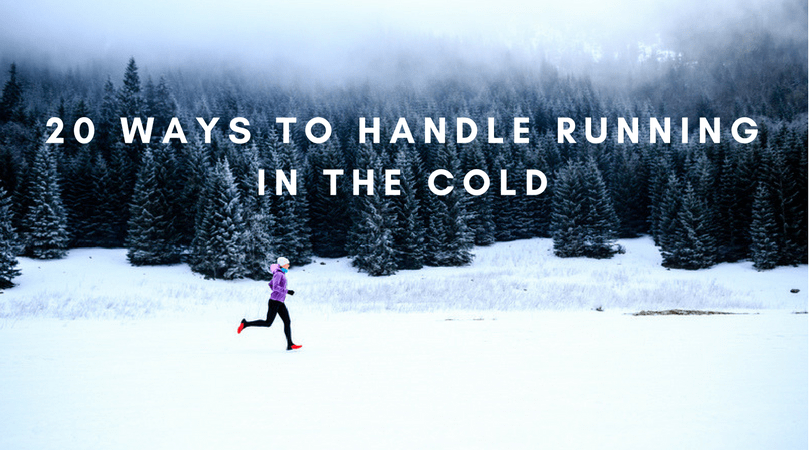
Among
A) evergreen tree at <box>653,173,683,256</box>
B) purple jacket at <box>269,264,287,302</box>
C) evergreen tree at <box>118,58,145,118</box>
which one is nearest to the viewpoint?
purple jacket at <box>269,264,287,302</box>

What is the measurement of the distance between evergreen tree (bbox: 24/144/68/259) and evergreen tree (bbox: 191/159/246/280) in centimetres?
1441

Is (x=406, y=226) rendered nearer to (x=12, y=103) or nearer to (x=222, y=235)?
(x=222, y=235)

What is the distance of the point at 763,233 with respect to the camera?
44812 millimetres

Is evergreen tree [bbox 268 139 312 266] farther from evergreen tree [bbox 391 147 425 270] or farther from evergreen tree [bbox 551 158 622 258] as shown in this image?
evergreen tree [bbox 551 158 622 258]

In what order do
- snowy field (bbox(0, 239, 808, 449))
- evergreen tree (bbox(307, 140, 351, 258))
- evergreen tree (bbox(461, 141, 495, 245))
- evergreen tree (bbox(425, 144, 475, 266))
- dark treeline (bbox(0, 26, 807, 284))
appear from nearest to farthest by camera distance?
snowy field (bbox(0, 239, 808, 449)) < dark treeline (bbox(0, 26, 807, 284)) < evergreen tree (bbox(425, 144, 475, 266)) < evergreen tree (bbox(307, 140, 351, 258)) < evergreen tree (bbox(461, 141, 495, 245))

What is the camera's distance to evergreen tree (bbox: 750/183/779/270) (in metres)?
44.4

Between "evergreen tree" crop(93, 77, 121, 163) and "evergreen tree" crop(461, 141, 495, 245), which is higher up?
"evergreen tree" crop(93, 77, 121, 163)

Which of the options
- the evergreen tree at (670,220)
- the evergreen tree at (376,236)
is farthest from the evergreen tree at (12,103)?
the evergreen tree at (670,220)

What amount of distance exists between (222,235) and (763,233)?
153 feet

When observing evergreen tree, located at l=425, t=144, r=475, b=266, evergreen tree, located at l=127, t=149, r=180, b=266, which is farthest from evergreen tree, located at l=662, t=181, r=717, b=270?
evergreen tree, located at l=127, t=149, r=180, b=266

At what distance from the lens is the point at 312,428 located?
16.5ft

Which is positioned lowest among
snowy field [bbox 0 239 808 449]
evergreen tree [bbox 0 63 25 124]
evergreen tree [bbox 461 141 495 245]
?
snowy field [bbox 0 239 808 449]

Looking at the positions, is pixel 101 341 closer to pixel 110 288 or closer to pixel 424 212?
pixel 110 288

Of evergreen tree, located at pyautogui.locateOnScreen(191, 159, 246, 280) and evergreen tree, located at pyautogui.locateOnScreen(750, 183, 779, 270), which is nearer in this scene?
evergreen tree, located at pyautogui.locateOnScreen(191, 159, 246, 280)
